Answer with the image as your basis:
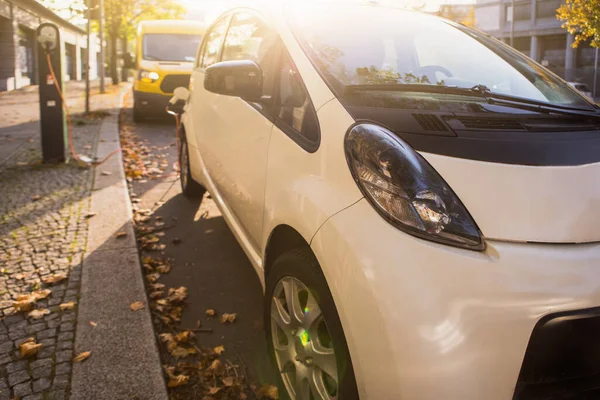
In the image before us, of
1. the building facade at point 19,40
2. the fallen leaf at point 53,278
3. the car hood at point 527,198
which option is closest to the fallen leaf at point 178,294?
the fallen leaf at point 53,278

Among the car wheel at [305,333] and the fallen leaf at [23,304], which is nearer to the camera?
the car wheel at [305,333]

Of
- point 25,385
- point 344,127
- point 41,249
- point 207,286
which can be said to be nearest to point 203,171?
point 207,286

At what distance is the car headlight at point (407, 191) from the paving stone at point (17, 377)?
6.11 feet

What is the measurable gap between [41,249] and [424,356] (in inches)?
139

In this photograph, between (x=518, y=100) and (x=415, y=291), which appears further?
(x=518, y=100)

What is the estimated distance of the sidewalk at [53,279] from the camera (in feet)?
8.75

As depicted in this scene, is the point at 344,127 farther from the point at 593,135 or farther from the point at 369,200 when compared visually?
the point at 593,135

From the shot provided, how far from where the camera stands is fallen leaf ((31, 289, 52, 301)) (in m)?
3.43

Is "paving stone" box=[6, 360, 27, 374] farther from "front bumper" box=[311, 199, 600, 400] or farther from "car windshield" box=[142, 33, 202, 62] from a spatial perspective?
"car windshield" box=[142, 33, 202, 62]

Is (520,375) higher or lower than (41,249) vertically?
higher

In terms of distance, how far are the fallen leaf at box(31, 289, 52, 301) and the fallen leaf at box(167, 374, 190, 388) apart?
122 cm

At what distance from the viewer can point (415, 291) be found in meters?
1.61

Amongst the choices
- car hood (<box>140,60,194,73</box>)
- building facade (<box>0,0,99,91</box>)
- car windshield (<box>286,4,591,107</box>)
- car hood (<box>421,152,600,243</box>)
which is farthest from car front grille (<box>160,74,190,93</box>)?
car hood (<box>421,152,600,243</box>)

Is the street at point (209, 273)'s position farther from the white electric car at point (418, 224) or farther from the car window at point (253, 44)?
the car window at point (253, 44)
